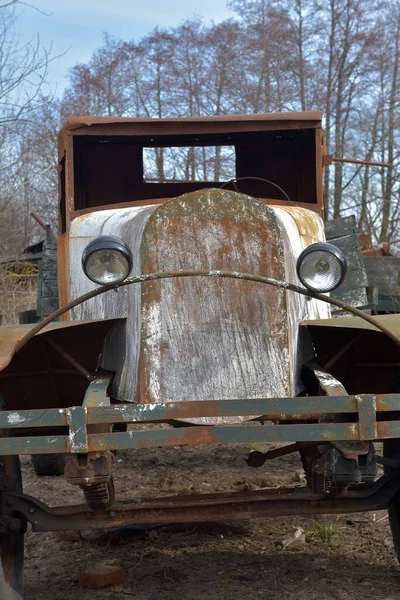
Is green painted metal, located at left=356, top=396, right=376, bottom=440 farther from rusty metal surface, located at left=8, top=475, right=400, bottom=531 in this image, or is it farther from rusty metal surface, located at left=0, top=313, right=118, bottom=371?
rusty metal surface, located at left=0, top=313, right=118, bottom=371

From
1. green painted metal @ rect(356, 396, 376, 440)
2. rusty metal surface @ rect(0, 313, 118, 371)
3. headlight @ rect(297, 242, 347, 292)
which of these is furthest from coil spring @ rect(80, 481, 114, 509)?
headlight @ rect(297, 242, 347, 292)

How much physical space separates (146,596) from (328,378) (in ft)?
4.48

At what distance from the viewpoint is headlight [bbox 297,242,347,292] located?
2789 millimetres

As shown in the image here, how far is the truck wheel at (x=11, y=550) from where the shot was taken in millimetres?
3283

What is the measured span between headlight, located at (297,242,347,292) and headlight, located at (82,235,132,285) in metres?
0.64

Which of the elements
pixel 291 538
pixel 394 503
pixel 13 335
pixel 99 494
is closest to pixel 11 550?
pixel 99 494

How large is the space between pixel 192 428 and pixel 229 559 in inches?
62.4

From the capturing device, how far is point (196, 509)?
10.5 feet

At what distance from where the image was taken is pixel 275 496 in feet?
10.6

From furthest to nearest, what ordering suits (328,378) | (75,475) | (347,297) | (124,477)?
(124,477)
(347,297)
(328,378)
(75,475)

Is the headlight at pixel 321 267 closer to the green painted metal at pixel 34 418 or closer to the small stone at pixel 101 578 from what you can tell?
the green painted metal at pixel 34 418

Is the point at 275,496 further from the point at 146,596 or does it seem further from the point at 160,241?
the point at 160,241

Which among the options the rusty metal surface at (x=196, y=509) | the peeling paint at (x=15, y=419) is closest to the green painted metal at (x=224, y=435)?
the peeling paint at (x=15, y=419)

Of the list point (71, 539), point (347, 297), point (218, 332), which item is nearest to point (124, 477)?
point (71, 539)
